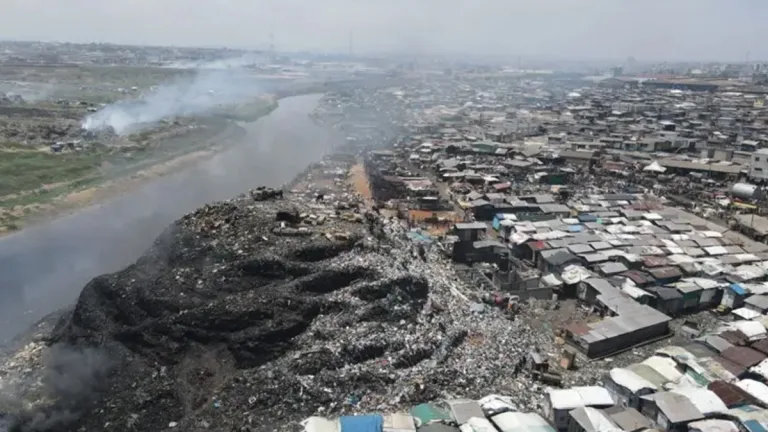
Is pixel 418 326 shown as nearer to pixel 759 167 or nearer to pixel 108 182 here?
pixel 108 182

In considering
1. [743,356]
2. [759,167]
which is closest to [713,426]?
[743,356]

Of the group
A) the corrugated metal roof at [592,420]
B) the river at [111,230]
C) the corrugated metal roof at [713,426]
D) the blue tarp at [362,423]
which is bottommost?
the river at [111,230]

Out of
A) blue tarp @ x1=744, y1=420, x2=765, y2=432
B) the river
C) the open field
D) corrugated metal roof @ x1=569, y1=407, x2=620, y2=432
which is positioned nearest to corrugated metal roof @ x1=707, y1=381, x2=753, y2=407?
blue tarp @ x1=744, y1=420, x2=765, y2=432

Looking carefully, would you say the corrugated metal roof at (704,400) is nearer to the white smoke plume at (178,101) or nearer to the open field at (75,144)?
the open field at (75,144)

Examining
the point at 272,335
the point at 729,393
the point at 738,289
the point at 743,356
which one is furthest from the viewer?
the point at 738,289

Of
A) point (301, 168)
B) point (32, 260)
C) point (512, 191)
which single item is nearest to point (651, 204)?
point (512, 191)

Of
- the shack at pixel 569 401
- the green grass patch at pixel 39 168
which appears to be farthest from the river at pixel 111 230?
the shack at pixel 569 401

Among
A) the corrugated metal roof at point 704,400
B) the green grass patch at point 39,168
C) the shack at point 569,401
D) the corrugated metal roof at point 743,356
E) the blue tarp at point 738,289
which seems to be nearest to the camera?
the corrugated metal roof at point 704,400

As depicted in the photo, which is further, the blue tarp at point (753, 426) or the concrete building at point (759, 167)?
the concrete building at point (759, 167)
